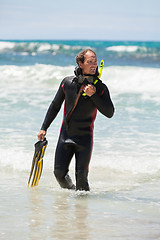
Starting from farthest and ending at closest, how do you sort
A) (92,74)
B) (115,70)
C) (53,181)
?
(115,70) → (53,181) → (92,74)

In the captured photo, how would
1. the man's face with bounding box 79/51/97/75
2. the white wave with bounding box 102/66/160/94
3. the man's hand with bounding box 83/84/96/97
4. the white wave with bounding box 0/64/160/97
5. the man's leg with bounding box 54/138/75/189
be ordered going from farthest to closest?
the white wave with bounding box 0/64/160/97 < the white wave with bounding box 102/66/160/94 < the man's leg with bounding box 54/138/75/189 < the man's face with bounding box 79/51/97/75 < the man's hand with bounding box 83/84/96/97

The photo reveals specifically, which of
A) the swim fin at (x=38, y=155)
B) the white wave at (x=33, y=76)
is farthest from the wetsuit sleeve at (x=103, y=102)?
the white wave at (x=33, y=76)

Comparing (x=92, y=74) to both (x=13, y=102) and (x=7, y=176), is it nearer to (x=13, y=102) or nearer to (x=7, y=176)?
(x=7, y=176)

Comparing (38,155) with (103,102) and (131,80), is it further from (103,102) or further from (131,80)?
(131,80)

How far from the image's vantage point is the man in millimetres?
4645

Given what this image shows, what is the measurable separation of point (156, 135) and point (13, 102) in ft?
17.3

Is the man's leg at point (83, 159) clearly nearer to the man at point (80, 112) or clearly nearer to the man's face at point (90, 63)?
the man at point (80, 112)

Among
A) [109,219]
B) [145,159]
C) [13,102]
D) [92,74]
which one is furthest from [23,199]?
[13,102]

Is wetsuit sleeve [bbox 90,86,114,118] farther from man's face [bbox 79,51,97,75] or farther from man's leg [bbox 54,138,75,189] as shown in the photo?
man's leg [bbox 54,138,75,189]

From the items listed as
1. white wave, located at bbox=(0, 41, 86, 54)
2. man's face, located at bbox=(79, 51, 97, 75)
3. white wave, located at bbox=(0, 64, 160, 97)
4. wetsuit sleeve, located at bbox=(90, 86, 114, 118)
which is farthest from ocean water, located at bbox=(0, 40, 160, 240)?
white wave, located at bbox=(0, 41, 86, 54)

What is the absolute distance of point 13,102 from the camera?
42.8ft

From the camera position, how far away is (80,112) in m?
4.80

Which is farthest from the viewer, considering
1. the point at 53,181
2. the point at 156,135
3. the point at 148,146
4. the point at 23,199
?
the point at 156,135

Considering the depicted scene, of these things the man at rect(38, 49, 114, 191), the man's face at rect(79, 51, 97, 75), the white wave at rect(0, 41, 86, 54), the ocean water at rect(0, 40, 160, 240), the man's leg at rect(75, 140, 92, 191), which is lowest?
the ocean water at rect(0, 40, 160, 240)
